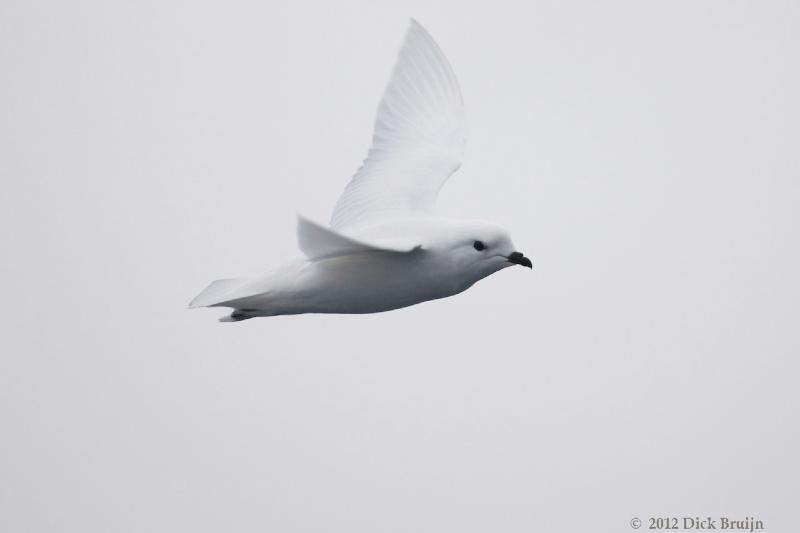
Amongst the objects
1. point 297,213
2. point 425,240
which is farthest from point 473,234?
point 297,213

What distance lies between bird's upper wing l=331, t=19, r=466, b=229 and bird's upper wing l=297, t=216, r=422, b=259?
68.1 inches

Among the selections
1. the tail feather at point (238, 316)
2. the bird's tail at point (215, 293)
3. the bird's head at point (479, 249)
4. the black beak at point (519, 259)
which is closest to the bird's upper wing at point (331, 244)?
the bird's head at point (479, 249)

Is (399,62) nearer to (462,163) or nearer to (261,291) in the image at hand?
(462,163)

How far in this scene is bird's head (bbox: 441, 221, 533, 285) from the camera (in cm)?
1141

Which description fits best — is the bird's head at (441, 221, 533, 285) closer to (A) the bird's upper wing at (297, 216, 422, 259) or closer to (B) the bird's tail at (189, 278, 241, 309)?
(A) the bird's upper wing at (297, 216, 422, 259)

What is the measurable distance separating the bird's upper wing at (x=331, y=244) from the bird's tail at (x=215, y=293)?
1.08m

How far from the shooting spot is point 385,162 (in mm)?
13617

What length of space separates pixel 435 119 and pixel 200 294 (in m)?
3.88

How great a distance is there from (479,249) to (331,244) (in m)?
1.71

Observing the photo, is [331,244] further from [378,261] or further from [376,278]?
[376,278]

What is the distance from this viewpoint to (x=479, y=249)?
1151cm

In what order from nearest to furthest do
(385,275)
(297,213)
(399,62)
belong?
(297,213) → (385,275) → (399,62)

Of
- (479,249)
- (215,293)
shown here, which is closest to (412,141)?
(479,249)

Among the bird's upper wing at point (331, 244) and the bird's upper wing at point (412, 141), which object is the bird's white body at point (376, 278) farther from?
the bird's upper wing at point (412, 141)
